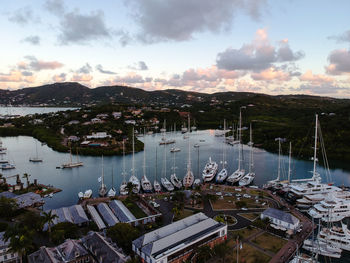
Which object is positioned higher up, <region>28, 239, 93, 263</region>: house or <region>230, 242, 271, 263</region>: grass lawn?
<region>28, 239, 93, 263</region>: house

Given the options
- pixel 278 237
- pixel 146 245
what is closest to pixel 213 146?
pixel 278 237

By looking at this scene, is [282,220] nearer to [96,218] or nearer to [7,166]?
[96,218]

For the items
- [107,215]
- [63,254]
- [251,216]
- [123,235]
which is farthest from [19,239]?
[251,216]

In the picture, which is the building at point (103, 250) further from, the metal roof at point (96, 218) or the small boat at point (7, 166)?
the small boat at point (7, 166)

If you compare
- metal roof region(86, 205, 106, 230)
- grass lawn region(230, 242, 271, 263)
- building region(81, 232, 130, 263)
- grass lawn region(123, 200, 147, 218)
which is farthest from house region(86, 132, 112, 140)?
grass lawn region(230, 242, 271, 263)

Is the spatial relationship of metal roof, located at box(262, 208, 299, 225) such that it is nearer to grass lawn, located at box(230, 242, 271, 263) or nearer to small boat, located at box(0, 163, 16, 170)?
grass lawn, located at box(230, 242, 271, 263)

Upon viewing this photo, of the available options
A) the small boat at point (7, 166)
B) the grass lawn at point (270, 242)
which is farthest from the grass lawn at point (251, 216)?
the small boat at point (7, 166)

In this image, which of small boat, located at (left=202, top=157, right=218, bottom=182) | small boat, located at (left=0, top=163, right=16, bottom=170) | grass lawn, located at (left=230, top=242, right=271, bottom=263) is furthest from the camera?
small boat, located at (left=0, top=163, right=16, bottom=170)
